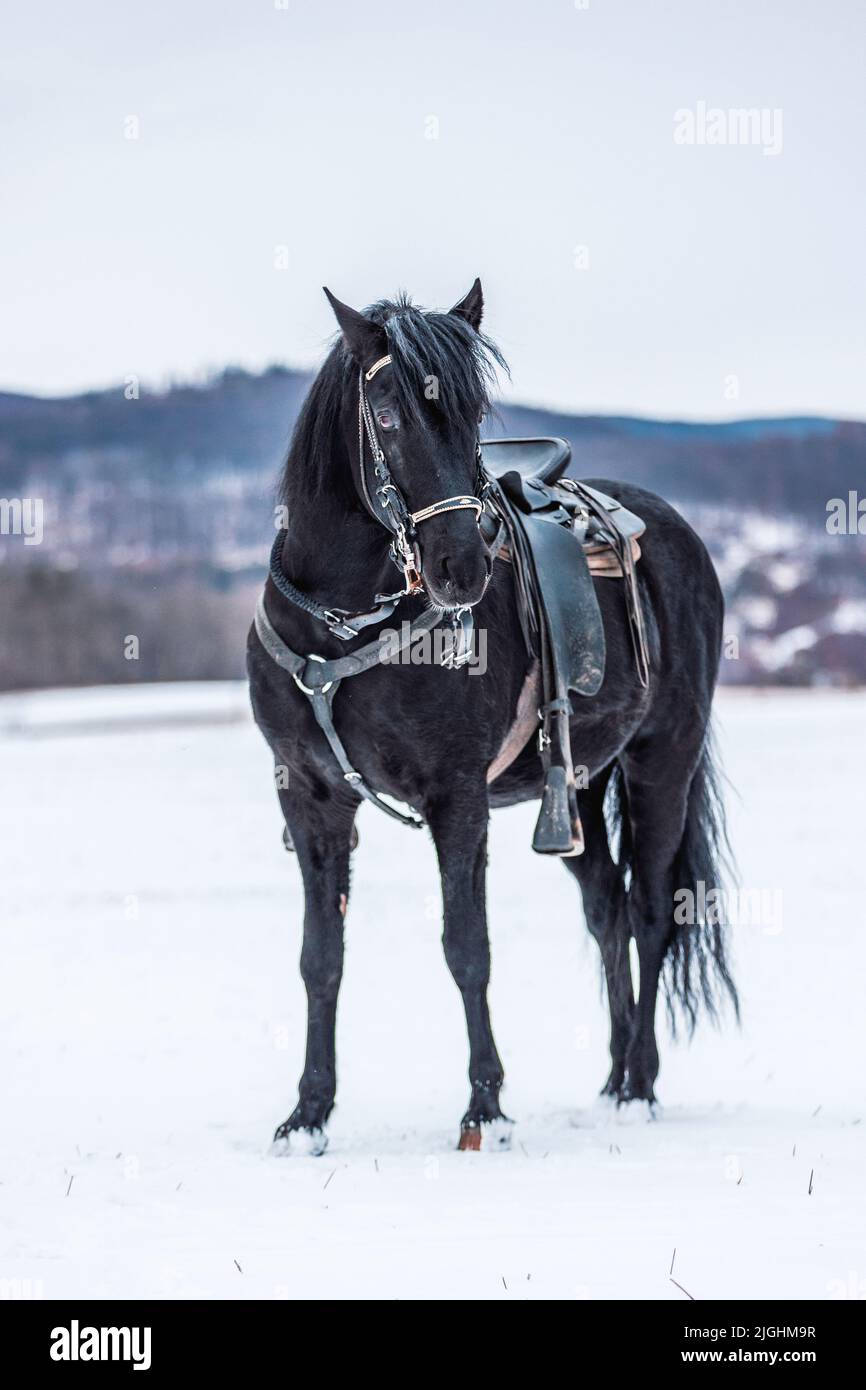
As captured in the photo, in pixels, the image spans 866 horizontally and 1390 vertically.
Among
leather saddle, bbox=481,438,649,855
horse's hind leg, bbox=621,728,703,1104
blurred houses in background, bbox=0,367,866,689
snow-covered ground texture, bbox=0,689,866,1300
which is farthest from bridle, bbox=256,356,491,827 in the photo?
blurred houses in background, bbox=0,367,866,689

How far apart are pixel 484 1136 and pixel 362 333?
2730 mm

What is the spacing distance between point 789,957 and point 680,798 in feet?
11.2

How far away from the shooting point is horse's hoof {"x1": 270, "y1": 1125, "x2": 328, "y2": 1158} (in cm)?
522

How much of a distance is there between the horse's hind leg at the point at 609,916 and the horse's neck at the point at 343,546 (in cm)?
193

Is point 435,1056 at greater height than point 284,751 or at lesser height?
lesser

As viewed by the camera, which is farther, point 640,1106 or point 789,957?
point 789,957

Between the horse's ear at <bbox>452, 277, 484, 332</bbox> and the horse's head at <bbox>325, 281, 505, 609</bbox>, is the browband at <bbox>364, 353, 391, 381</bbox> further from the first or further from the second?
the horse's ear at <bbox>452, 277, 484, 332</bbox>

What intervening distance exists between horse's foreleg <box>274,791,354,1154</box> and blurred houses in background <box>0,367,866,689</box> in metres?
41.8

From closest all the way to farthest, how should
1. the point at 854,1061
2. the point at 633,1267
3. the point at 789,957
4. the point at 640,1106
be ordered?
the point at 633,1267 → the point at 640,1106 → the point at 854,1061 → the point at 789,957

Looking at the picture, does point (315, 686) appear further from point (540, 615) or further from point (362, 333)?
point (362, 333)

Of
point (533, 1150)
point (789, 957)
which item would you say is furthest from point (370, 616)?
point (789, 957)

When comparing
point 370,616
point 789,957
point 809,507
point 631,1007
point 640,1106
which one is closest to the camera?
point 370,616
